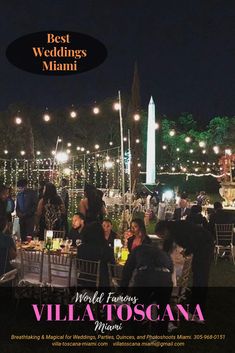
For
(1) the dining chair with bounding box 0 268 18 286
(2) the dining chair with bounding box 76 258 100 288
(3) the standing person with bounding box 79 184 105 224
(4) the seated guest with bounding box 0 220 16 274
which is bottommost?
(1) the dining chair with bounding box 0 268 18 286

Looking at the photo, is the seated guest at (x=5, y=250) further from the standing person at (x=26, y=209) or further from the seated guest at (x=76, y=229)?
the standing person at (x=26, y=209)

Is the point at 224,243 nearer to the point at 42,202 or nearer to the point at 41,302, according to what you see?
the point at 42,202

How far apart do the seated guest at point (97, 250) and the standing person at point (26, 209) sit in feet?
15.1

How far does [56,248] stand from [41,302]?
3.22ft

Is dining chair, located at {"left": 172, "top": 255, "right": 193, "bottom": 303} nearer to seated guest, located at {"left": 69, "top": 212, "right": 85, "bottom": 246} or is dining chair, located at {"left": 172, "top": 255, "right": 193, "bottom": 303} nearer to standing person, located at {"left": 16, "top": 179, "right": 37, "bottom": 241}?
seated guest, located at {"left": 69, "top": 212, "right": 85, "bottom": 246}

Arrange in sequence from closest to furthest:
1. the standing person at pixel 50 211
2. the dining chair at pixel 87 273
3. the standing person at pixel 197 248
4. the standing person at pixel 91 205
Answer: the standing person at pixel 197 248, the dining chair at pixel 87 273, the standing person at pixel 50 211, the standing person at pixel 91 205

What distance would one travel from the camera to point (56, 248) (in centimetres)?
707

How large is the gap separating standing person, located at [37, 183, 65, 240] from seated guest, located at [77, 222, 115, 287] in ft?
9.51

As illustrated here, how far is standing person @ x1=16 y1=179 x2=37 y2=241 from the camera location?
397 inches

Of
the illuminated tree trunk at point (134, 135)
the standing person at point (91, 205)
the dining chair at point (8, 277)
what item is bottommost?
the dining chair at point (8, 277)

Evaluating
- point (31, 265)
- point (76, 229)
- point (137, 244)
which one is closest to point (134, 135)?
point (76, 229)

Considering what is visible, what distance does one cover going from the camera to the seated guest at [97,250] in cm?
551

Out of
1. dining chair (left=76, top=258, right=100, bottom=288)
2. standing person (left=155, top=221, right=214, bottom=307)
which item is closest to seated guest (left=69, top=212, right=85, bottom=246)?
dining chair (left=76, top=258, right=100, bottom=288)

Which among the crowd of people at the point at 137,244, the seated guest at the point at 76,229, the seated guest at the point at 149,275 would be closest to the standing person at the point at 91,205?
the crowd of people at the point at 137,244
